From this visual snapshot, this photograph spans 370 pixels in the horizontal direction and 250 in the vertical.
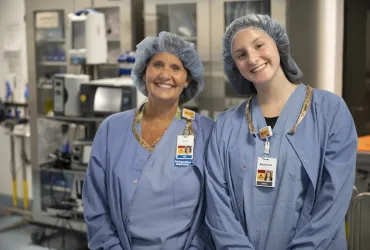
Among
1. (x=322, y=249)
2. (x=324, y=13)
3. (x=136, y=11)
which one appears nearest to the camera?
(x=322, y=249)

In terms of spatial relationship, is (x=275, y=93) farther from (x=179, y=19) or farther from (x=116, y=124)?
(x=179, y=19)

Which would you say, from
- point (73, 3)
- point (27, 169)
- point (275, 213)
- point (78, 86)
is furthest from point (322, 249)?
point (27, 169)

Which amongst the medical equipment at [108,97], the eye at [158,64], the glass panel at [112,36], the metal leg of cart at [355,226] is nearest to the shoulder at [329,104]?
the eye at [158,64]

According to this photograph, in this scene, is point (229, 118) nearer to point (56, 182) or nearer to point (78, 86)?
point (78, 86)

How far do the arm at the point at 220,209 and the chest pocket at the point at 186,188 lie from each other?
8 centimetres

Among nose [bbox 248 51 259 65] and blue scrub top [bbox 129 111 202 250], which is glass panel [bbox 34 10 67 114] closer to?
blue scrub top [bbox 129 111 202 250]

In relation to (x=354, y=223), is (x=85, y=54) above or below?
above

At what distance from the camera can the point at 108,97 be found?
3.78m

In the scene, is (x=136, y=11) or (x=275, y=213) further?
(x=136, y=11)

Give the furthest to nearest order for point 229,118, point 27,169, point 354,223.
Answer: point 27,169 < point 354,223 < point 229,118

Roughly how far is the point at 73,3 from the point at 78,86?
100 centimetres

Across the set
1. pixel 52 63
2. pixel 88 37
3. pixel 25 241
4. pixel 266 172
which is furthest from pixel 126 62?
pixel 266 172

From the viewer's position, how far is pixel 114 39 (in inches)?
177

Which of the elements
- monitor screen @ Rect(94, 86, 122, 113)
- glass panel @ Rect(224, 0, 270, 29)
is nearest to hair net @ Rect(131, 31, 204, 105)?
monitor screen @ Rect(94, 86, 122, 113)
